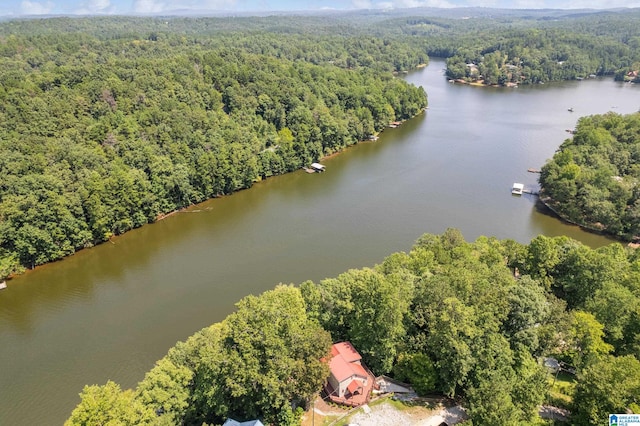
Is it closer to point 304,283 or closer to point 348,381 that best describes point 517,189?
point 304,283

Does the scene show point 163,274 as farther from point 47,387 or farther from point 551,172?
point 551,172

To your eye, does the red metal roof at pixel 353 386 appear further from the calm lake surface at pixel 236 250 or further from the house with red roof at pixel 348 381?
the calm lake surface at pixel 236 250

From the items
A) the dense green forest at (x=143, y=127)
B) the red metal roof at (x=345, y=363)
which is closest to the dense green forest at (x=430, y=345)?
the red metal roof at (x=345, y=363)

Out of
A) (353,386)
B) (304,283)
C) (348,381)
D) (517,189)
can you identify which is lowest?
(517,189)

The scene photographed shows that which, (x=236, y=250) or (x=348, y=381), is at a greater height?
(x=348, y=381)

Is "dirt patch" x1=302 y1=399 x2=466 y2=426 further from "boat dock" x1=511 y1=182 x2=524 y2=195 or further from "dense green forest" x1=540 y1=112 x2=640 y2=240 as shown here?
Answer: "boat dock" x1=511 y1=182 x2=524 y2=195

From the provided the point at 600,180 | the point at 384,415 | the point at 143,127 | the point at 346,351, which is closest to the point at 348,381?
the point at 346,351
